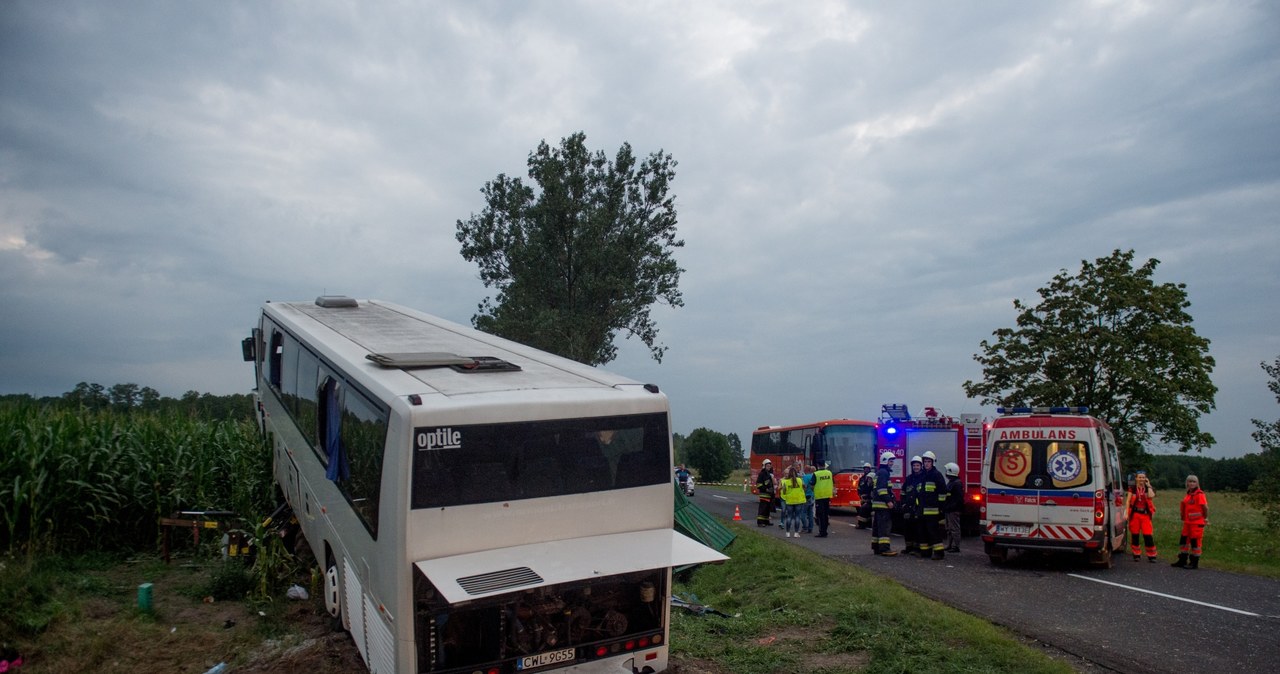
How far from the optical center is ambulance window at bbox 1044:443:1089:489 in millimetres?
13133

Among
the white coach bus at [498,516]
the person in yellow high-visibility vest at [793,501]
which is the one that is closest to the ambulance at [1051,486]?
the person in yellow high-visibility vest at [793,501]

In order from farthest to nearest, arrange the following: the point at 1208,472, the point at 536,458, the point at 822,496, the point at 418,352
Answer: the point at 1208,472
the point at 822,496
the point at 418,352
the point at 536,458

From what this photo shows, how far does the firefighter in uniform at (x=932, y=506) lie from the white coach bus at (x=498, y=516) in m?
8.50

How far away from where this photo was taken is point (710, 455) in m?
61.8

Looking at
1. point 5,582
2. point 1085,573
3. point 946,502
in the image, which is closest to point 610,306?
point 946,502

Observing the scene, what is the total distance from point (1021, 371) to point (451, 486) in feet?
78.7

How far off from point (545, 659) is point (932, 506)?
997 cm

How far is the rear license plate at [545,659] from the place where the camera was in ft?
20.3

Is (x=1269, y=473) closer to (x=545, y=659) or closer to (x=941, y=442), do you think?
(x=941, y=442)

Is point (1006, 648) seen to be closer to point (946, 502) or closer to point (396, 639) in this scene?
point (396, 639)

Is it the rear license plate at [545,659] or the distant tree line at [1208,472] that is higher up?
the rear license plate at [545,659]

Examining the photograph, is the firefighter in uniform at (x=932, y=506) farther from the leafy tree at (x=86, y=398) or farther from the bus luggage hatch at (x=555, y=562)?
the leafy tree at (x=86, y=398)

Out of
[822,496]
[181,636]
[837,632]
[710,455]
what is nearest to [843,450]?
[822,496]

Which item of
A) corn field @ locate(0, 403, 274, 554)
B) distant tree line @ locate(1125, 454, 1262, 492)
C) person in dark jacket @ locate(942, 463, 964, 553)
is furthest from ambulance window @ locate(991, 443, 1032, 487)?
distant tree line @ locate(1125, 454, 1262, 492)
